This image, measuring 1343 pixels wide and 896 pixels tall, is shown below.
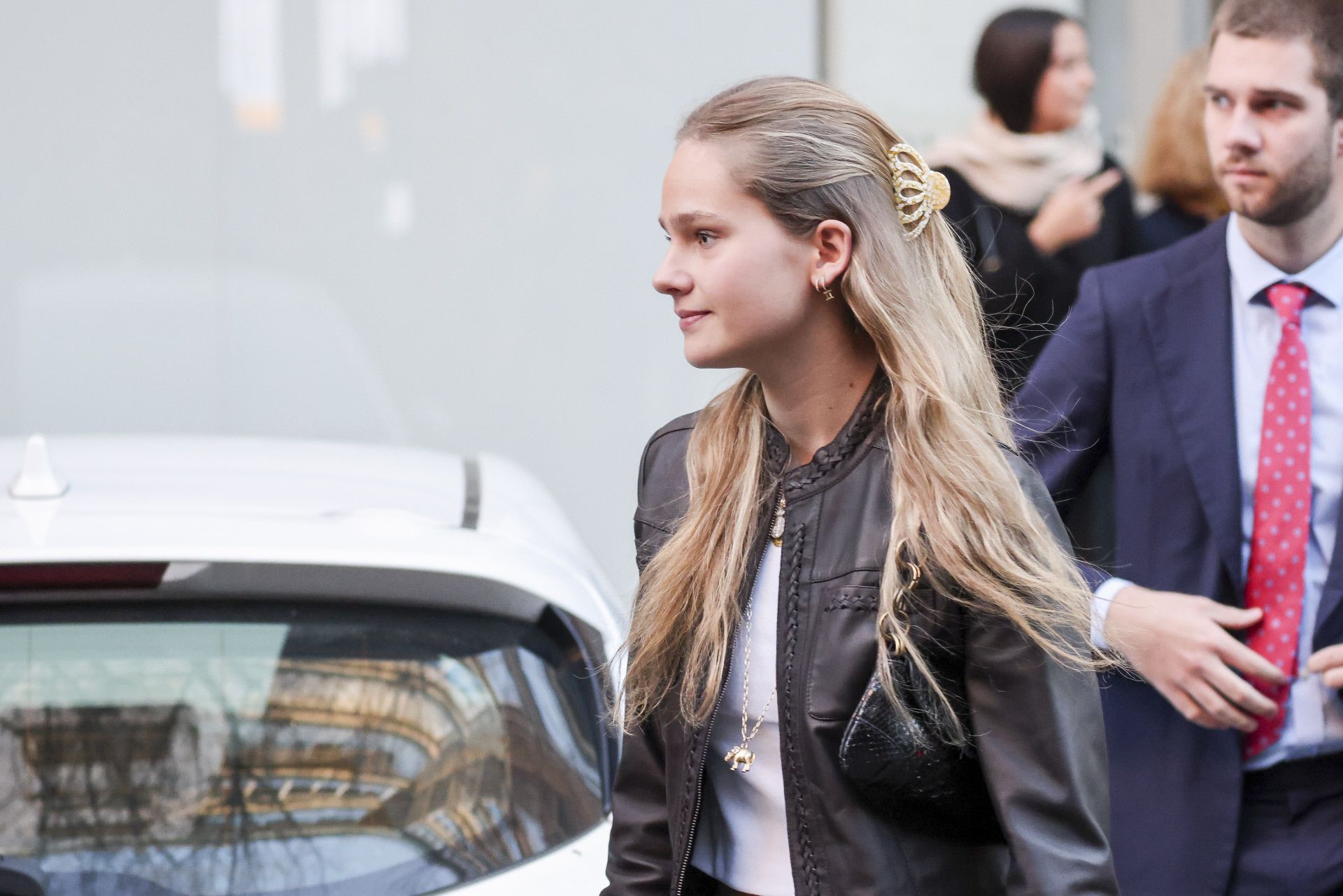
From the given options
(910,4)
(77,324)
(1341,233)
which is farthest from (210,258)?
(1341,233)

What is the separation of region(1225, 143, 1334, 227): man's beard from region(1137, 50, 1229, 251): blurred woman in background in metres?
1.97

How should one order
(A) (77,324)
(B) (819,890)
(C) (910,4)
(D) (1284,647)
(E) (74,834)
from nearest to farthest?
(B) (819,890)
(E) (74,834)
(D) (1284,647)
(A) (77,324)
(C) (910,4)

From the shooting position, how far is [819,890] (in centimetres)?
164

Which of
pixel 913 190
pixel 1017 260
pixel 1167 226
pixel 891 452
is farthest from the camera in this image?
pixel 1167 226

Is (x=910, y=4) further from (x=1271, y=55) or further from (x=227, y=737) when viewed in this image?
(x=227, y=737)

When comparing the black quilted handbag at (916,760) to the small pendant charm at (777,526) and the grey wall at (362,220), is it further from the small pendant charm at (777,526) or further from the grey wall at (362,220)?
the grey wall at (362,220)

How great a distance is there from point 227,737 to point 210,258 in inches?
143

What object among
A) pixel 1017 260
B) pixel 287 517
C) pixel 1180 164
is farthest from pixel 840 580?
pixel 1180 164

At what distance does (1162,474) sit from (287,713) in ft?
4.29

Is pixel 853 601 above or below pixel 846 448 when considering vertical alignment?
below

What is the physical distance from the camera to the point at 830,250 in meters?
1.77

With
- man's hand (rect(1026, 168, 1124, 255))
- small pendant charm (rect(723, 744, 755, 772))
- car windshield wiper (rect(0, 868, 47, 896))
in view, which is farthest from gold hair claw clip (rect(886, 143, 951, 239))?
man's hand (rect(1026, 168, 1124, 255))

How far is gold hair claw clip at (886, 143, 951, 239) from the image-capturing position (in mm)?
1827

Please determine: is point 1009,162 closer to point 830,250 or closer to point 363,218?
point 363,218
